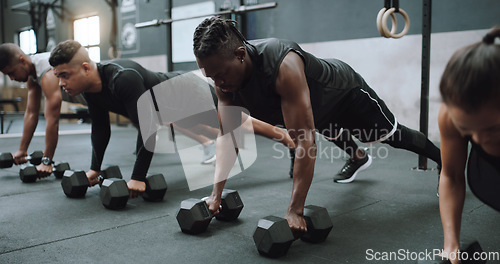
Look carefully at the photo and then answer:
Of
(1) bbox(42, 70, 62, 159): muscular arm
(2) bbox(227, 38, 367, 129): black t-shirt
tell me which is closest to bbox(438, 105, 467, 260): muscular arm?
(2) bbox(227, 38, 367, 129): black t-shirt

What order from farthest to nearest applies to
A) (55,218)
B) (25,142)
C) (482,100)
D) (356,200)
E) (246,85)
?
(25,142) → (356,200) → (55,218) → (246,85) → (482,100)

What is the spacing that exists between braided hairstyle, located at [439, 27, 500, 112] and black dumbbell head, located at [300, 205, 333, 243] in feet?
2.19

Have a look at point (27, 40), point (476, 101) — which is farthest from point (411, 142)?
point (27, 40)

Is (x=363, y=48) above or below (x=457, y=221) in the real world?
above

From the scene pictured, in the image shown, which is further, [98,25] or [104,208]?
[98,25]

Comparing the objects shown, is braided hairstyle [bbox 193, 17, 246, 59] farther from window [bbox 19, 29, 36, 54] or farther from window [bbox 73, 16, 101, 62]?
window [bbox 19, 29, 36, 54]

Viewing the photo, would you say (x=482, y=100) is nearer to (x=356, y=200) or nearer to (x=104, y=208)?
(x=356, y=200)

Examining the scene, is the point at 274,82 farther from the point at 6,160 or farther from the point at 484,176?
the point at 6,160

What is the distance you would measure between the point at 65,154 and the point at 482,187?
11.0ft

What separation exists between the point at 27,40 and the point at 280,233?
971cm

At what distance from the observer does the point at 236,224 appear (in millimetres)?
1489

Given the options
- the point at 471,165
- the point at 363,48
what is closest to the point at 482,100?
the point at 471,165

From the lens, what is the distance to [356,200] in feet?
6.04

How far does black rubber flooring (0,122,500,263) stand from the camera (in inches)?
46.7
